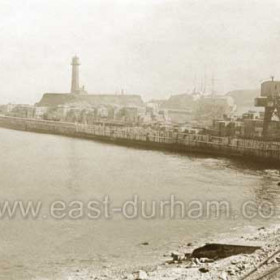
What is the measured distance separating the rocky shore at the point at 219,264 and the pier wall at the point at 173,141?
25900 mm

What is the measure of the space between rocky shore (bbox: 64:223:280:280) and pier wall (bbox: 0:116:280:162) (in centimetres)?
2590

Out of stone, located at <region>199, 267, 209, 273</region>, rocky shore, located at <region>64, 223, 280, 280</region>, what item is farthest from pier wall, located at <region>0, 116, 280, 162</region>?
stone, located at <region>199, 267, 209, 273</region>

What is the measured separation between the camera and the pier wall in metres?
41.8

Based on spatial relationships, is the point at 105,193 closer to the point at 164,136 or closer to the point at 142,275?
the point at 142,275

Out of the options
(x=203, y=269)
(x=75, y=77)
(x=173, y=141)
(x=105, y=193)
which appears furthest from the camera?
(x=75, y=77)

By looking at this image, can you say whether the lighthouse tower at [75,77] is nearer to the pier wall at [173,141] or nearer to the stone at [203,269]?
the pier wall at [173,141]

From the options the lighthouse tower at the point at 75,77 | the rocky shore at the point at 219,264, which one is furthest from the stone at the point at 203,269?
the lighthouse tower at the point at 75,77

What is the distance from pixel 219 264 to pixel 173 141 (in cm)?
3730

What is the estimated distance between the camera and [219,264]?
12.7m

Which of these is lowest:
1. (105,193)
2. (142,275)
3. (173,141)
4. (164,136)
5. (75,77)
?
(142,275)

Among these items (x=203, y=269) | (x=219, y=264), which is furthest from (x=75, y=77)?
(x=203, y=269)

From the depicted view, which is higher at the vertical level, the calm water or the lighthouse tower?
the lighthouse tower

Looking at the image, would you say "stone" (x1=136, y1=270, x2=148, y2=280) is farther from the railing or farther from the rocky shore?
the railing

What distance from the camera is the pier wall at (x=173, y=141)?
137 ft
